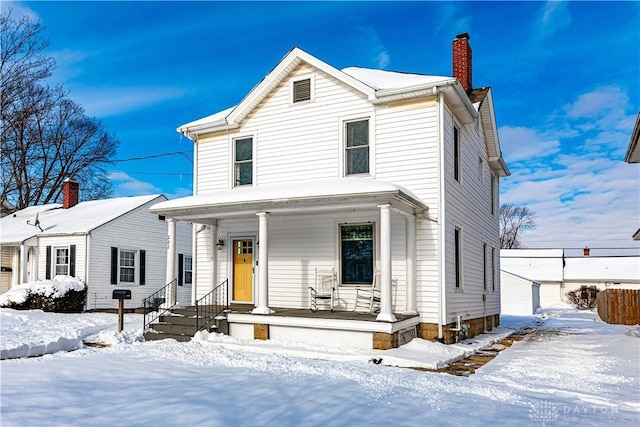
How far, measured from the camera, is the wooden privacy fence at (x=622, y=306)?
604 inches

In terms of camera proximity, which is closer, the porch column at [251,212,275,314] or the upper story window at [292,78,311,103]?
the porch column at [251,212,275,314]

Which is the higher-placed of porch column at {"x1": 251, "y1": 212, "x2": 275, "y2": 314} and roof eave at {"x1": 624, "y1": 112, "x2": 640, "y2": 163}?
roof eave at {"x1": 624, "y1": 112, "x2": 640, "y2": 163}

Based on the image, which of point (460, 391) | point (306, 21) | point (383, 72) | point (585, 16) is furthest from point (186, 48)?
point (460, 391)

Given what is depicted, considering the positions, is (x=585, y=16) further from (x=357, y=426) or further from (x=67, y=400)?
(x=67, y=400)

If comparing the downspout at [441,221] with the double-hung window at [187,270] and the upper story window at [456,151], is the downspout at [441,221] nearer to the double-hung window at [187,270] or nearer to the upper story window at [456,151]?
the upper story window at [456,151]

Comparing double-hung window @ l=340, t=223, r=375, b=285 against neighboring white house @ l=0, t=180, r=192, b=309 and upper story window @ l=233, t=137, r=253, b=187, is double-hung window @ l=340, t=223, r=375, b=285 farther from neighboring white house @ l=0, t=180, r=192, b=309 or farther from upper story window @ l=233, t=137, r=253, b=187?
neighboring white house @ l=0, t=180, r=192, b=309

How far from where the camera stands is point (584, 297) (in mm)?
40031

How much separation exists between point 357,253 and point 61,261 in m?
13.3

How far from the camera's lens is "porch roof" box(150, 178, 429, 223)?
10.2 m

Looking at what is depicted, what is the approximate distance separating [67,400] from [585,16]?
11.6m

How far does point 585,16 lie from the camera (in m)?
10.7

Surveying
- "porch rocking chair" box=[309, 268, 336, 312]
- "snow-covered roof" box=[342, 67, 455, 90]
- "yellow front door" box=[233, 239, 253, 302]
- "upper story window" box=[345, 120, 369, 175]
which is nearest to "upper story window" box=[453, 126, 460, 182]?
"snow-covered roof" box=[342, 67, 455, 90]

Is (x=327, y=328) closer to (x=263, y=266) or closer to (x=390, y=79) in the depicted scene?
(x=263, y=266)

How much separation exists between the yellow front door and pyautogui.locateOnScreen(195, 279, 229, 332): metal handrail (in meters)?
0.32
